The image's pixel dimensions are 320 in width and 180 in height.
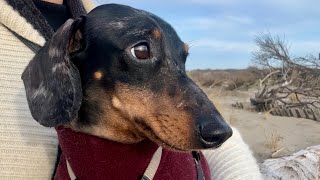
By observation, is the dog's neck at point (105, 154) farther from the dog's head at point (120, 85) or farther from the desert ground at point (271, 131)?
the desert ground at point (271, 131)

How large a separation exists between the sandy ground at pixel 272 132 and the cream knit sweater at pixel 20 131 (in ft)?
12.9

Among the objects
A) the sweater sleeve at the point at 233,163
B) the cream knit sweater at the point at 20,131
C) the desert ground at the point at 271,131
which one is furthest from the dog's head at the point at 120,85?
the desert ground at the point at 271,131

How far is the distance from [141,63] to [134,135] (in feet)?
0.95

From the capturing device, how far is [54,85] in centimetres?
198

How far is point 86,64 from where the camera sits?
2094mm

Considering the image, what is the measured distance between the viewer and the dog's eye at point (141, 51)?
2006 mm

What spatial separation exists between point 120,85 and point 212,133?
40cm

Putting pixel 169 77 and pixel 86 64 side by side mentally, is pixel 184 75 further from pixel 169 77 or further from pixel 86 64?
pixel 86 64

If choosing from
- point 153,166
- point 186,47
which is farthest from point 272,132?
point 153,166

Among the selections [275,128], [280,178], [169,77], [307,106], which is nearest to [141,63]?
[169,77]

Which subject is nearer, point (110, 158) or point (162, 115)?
point (162, 115)

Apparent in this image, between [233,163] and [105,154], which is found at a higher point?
[105,154]

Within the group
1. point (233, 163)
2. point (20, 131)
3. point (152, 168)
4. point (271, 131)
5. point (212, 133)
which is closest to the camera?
point (212, 133)

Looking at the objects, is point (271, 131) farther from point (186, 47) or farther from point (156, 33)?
point (156, 33)
